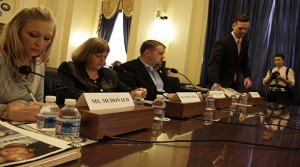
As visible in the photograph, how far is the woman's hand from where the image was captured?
3.24 ft

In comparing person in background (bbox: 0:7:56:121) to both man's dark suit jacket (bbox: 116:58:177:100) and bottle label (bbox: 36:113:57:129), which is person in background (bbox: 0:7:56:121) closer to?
bottle label (bbox: 36:113:57:129)

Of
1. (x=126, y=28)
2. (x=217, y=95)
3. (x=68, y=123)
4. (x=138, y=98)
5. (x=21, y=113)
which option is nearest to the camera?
(x=68, y=123)

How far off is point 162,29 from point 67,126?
5.02 m

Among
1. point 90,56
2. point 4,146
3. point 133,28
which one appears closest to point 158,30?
point 133,28

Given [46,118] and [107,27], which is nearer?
[46,118]

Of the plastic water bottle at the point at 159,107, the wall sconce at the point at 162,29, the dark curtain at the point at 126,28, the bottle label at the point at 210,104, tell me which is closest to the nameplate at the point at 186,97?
the plastic water bottle at the point at 159,107

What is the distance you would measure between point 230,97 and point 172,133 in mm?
1280

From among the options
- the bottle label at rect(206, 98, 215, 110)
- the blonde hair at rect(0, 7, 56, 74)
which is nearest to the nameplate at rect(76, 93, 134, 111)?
the blonde hair at rect(0, 7, 56, 74)

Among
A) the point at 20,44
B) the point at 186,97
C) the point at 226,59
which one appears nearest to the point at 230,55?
the point at 226,59

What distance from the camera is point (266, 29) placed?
16.9 ft

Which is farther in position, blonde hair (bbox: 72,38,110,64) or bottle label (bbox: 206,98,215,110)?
bottle label (bbox: 206,98,215,110)

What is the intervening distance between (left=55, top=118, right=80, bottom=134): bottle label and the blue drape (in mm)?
4836

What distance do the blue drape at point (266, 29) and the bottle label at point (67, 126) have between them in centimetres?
484

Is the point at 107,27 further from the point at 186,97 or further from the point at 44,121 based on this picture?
the point at 44,121
